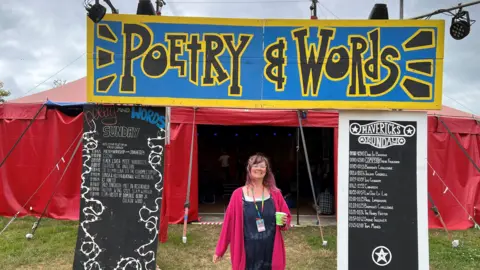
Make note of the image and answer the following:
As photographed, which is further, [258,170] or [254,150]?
[254,150]

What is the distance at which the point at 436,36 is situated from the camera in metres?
3.26

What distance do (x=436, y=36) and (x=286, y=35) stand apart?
1.29 metres

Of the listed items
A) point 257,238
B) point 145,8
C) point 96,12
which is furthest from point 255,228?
point 145,8

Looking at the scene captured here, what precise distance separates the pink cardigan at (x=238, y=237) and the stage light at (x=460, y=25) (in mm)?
5023

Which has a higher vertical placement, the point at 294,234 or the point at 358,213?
the point at 358,213

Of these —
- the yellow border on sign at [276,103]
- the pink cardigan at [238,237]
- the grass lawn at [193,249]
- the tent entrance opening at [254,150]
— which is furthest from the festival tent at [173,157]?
the tent entrance opening at [254,150]

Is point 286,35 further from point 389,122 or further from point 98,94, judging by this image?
point 98,94

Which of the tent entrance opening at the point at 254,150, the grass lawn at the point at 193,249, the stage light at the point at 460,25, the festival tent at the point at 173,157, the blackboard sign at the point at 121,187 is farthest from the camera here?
the tent entrance opening at the point at 254,150

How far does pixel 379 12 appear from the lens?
145 inches

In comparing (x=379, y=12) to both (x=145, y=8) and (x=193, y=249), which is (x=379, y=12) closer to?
(x=145, y=8)

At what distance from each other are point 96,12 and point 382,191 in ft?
9.78

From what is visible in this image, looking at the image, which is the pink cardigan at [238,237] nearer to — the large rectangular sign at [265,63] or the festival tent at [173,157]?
the large rectangular sign at [265,63]

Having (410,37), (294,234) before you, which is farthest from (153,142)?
(294,234)

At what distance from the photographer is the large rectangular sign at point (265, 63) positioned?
3.29m
